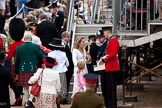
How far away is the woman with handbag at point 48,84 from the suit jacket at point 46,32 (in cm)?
422

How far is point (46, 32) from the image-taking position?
2186 cm

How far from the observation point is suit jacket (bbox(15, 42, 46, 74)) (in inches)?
750

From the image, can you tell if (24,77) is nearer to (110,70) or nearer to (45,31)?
(110,70)

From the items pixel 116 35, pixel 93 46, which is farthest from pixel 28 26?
pixel 116 35

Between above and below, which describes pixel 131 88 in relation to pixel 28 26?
below

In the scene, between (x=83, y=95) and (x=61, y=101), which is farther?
(x=61, y=101)

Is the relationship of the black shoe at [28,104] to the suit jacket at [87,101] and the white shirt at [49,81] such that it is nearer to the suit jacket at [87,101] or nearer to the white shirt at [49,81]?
the white shirt at [49,81]

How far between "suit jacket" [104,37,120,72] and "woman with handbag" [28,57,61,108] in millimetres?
1599

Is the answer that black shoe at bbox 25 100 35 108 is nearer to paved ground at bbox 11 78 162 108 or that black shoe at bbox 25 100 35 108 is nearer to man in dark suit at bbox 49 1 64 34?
paved ground at bbox 11 78 162 108

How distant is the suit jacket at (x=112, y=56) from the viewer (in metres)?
18.5

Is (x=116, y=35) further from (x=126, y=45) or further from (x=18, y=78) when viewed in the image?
(x=18, y=78)

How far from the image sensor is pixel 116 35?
2006cm

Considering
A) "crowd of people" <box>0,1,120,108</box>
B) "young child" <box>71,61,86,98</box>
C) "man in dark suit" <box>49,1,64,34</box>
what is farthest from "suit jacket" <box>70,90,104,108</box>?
"man in dark suit" <box>49,1,64,34</box>

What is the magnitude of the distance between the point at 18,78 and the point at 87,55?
220 cm
